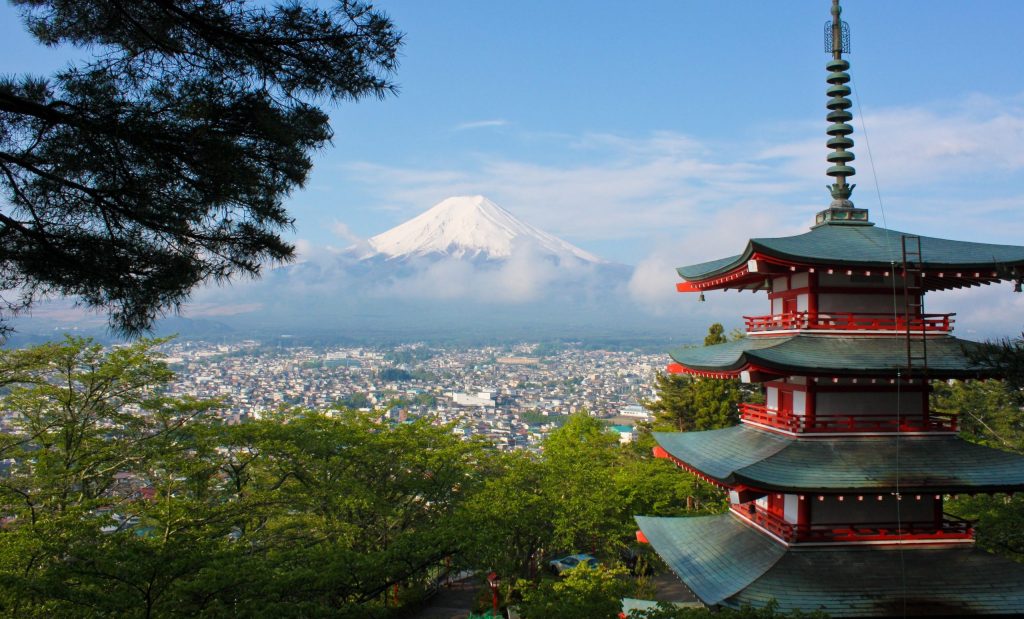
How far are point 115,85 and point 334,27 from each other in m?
1.74

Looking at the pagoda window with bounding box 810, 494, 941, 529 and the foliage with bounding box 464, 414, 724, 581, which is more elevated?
the pagoda window with bounding box 810, 494, 941, 529

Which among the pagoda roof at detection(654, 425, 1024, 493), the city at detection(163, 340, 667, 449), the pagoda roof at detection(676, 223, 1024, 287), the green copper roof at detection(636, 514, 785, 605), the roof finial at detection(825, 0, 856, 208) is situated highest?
the roof finial at detection(825, 0, 856, 208)

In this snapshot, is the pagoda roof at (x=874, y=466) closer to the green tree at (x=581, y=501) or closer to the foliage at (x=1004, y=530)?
the foliage at (x=1004, y=530)

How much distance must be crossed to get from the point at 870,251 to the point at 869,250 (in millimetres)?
52

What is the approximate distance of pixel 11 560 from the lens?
8.00m

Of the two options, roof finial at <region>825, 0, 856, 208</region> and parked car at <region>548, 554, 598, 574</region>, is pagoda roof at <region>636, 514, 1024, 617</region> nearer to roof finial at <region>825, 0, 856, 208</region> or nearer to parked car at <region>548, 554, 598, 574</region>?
roof finial at <region>825, 0, 856, 208</region>

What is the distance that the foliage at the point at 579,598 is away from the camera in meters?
8.77

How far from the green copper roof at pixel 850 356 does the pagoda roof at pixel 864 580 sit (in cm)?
247

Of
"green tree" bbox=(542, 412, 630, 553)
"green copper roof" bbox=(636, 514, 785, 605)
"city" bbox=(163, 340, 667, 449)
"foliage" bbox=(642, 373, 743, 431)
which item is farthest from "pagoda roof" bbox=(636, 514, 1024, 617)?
"foliage" bbox=(642, 373, 743, 431)

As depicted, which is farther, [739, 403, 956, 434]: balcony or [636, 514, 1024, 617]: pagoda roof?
[739, 403, 956, 434]: balcony

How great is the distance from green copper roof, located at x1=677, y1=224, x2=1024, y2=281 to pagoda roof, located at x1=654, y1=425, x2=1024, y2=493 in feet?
8.35

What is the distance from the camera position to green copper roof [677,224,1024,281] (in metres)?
9.23

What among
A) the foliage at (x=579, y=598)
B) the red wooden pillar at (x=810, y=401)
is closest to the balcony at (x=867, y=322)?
the red wooden pillar at (x=810, y=401)

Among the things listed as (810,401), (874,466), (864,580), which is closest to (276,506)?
(810,401)
